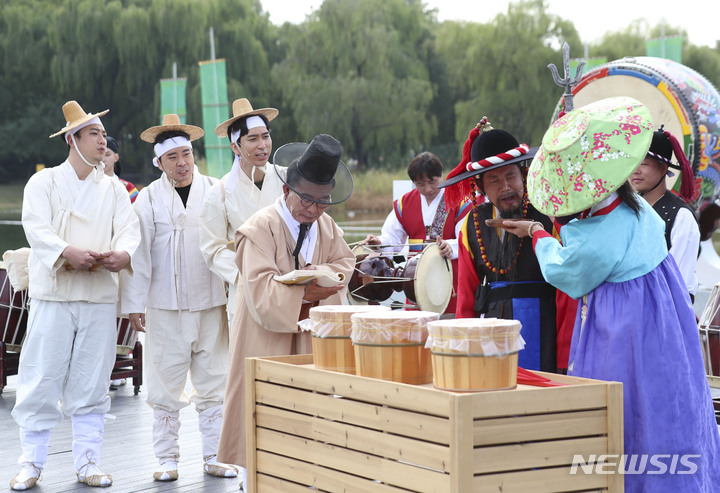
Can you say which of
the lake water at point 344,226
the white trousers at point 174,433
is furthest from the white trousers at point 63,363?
the lake water at point 344,226

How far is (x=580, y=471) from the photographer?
2.53 m

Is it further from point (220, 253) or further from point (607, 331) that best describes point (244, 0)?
point (607, 331)

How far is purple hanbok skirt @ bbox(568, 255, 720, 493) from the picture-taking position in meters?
2.76

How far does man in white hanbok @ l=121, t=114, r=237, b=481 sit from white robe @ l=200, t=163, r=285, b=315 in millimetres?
244

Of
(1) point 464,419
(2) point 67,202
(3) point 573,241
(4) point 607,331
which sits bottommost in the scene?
A: (1) point 464,419

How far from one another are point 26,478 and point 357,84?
28402 mm

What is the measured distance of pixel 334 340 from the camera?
9.59ft

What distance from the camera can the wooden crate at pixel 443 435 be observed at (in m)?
2.37

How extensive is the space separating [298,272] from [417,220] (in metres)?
3.27

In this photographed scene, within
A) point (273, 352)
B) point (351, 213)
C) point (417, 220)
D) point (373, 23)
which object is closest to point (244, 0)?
point (373, 23)

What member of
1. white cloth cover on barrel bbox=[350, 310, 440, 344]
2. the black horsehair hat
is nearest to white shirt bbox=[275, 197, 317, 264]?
the black horsehair hat

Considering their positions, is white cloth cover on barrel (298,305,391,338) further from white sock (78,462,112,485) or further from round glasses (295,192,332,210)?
white sock (78,462,112,485)

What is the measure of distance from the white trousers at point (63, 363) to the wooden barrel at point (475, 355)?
9.47 ft

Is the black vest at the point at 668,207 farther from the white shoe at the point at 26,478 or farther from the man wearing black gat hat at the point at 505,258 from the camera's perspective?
the white shoe at the point at 26,478
